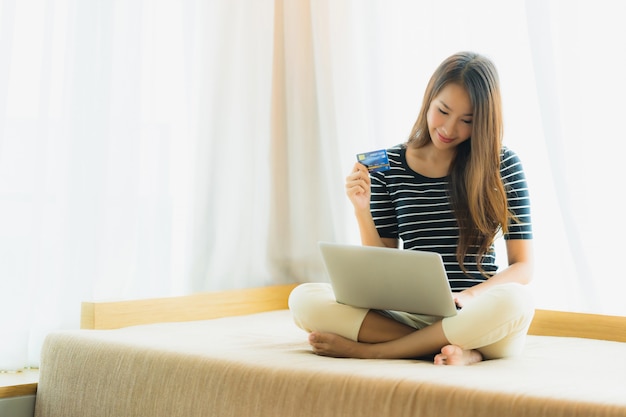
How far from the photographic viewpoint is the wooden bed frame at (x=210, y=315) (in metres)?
2.00

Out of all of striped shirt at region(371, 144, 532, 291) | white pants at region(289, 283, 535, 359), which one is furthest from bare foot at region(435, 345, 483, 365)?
striped shirt at region(371, 144, 532, 291)

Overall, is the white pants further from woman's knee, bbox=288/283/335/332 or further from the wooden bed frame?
the wooden bed frame

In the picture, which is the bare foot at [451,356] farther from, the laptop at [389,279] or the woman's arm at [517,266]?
the woman's arm at [517,266]

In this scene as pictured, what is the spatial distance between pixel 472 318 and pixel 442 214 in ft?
1.69

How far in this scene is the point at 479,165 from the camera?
1.88 meters

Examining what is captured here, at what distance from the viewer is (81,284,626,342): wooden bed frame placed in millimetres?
1998

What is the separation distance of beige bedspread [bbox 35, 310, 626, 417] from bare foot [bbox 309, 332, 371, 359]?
3cm

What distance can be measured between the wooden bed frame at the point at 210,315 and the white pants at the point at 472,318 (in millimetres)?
495

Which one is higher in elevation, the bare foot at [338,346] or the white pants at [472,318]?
the white pants at [472,318]

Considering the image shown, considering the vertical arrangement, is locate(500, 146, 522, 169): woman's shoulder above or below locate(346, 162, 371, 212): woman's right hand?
above

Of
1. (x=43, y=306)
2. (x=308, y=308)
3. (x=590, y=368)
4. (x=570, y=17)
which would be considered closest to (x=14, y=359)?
(x=43, y=306)

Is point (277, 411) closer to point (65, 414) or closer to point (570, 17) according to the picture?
point (65, 414)

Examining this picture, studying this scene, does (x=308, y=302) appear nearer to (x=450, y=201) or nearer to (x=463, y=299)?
(x=463, y=299)

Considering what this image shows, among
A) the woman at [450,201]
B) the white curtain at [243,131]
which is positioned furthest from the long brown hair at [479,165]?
the white curtain at [243,131]
